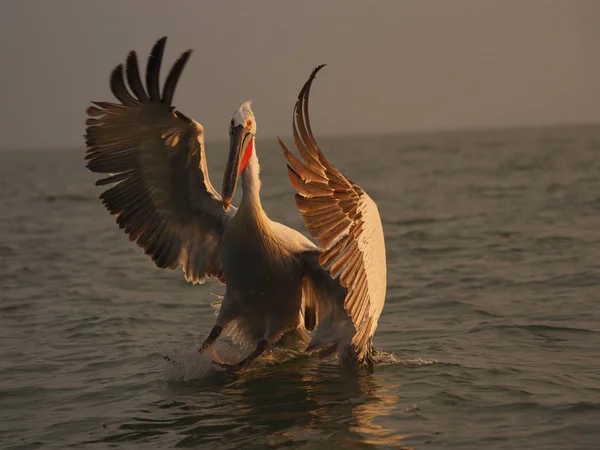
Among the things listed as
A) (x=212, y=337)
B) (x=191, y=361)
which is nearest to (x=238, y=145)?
Result: (x=212, y=337)

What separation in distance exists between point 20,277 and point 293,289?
6477 millimetres

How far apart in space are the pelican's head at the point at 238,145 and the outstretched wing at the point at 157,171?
33cm

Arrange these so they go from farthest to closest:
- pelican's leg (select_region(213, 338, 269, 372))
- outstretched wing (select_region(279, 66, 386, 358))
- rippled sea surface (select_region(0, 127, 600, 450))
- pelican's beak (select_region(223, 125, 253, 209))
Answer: pelican's leg (select_region(213, 338, 269, 372)) → pelican's beak (select_region(223, 125, 253, 209)) → rippled sea surface (select_region(0, 127, 600, 450)) → outstretched wing (select_region(279, 66, 386, 358))

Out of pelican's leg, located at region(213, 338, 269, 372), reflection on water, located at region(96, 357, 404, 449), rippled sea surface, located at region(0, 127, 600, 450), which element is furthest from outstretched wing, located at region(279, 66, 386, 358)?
pelican's leg, located at region(213, 338, 269, 372)

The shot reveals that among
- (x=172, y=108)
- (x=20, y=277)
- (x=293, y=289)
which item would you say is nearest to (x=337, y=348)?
(x=293, y=289)

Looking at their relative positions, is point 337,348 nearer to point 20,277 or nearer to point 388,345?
point 388,345

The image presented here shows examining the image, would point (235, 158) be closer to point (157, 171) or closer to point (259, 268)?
point (259, 268)

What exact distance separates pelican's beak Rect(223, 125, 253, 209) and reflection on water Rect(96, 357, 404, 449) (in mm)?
1356

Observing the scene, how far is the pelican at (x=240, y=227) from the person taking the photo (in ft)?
20.3

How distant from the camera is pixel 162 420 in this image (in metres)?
6.52

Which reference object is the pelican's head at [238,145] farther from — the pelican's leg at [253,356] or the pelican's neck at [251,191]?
the pelican's leg at [253,356]

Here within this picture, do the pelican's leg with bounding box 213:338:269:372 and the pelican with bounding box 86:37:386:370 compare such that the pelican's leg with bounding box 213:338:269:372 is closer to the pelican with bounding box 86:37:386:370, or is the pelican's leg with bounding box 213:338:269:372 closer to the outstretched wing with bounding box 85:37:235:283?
the pelican with bounding box 86:37:386:370

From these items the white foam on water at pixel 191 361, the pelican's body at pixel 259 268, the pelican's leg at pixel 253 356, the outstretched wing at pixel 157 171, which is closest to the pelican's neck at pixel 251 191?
the pelican's body at pixel 259 268

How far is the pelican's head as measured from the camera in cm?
675
